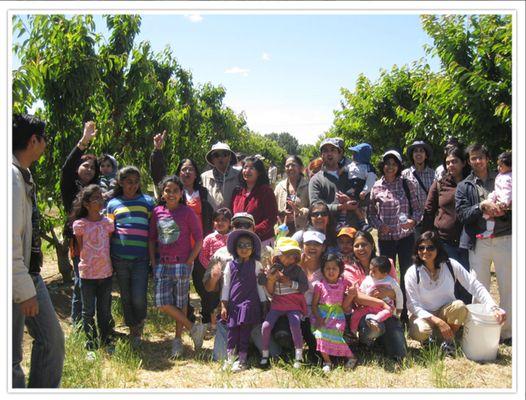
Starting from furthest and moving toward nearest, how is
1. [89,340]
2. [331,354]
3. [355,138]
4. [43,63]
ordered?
[355,138], [43,63], [89,340], [331,354]

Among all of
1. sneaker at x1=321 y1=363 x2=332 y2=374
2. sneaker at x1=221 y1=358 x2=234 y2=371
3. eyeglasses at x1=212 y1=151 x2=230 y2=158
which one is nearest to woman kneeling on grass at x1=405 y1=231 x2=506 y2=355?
sneaker at x1=321 y1=363 x2=332 y2=374

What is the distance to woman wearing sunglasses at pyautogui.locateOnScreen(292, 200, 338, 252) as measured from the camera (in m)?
4.49

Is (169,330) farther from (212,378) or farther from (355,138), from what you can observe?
(355,138)

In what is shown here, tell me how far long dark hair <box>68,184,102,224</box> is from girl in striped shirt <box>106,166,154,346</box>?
224mm

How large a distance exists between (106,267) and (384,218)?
274 cm

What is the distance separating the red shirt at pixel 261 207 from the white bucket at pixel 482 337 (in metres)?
2.00

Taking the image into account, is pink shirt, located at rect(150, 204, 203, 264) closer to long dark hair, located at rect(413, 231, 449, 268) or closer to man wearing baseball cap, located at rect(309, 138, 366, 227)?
man wearing baseball cap, located at rect(309, 138, 366, 227)

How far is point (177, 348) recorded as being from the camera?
4258 mm

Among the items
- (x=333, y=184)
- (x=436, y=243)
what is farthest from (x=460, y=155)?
(x=333, y=184)

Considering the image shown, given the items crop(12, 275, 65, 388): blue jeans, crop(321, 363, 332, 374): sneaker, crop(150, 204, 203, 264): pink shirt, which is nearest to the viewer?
crop(12, 275, 65, 388): blue jeans

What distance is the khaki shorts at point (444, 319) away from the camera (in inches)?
161

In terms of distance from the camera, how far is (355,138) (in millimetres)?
13352

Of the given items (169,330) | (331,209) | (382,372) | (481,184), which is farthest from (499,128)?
(169,330)

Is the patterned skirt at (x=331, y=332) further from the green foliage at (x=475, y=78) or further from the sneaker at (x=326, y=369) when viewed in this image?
the green foliage at (x=475, y=78)
